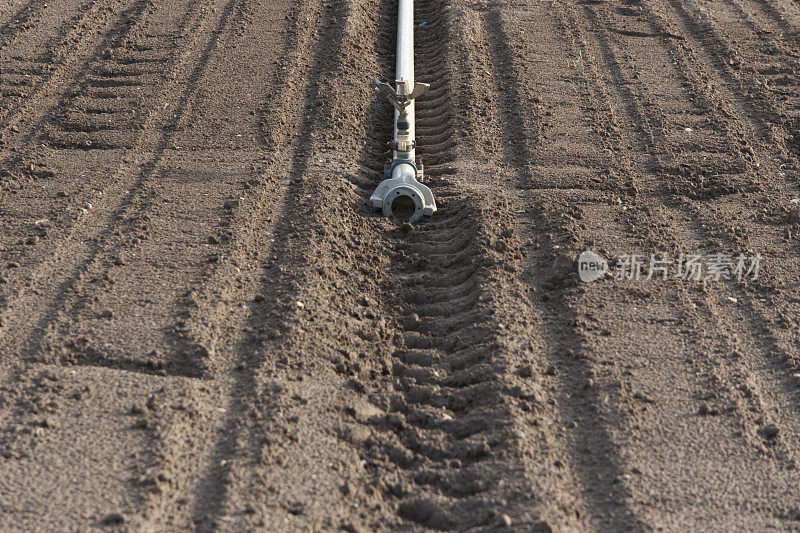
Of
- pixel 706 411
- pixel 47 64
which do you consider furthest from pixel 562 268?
pixel 47 64

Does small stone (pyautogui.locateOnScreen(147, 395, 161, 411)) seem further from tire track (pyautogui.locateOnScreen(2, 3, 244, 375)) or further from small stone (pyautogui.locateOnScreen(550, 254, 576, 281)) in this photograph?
small stone (pyautogui.locateOnScreen(550, 254, 576, 281))

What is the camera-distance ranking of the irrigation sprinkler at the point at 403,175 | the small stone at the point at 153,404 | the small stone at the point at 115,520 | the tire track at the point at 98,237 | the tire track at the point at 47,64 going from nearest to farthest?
the small stone at the point at 115,520 < the small stone at the point at 153,404 < the tire track at the point at 98,237 < the irrigation sprinkler at the point at 403,175 < the tire track at the point at 47,64

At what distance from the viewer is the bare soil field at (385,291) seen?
3.57m

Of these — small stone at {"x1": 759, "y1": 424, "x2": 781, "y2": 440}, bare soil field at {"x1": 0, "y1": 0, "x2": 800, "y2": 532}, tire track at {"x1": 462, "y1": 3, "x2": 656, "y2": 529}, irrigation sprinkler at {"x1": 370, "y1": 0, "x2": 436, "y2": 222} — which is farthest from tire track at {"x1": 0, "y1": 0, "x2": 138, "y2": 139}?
small stone at {"x1": 759, "y1": 424, "x2": 781, "y2": 440}

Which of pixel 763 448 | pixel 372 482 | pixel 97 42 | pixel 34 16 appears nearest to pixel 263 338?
pixel 372 482

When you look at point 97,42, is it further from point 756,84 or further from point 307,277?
point 756,84

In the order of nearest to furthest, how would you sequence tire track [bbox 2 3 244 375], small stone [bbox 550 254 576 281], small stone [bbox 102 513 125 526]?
small stone [bbox 102 513 125 526], tire track [bbox 2 3 244 375], small stone [bbox 550 254 576 281]

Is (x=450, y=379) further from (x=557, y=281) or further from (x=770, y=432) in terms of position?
(x=770, y=432)

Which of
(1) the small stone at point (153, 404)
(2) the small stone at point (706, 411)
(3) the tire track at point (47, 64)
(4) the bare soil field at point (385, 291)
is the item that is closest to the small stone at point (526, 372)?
(4) the bare soil field at point (385, 291)

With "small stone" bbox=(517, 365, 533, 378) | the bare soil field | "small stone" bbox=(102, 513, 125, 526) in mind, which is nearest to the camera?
"small stone" bbox=(102, 513, 125, 526)

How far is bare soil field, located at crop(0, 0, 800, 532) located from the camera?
357cm

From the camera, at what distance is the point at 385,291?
5172 mm

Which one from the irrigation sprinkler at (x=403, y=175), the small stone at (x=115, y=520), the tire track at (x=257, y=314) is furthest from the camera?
the irrigation sprinkler at (x=403, y=175)

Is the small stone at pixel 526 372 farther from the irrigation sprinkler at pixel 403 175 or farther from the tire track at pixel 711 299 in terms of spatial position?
the irrigation sprinkler at pixel 403 175
